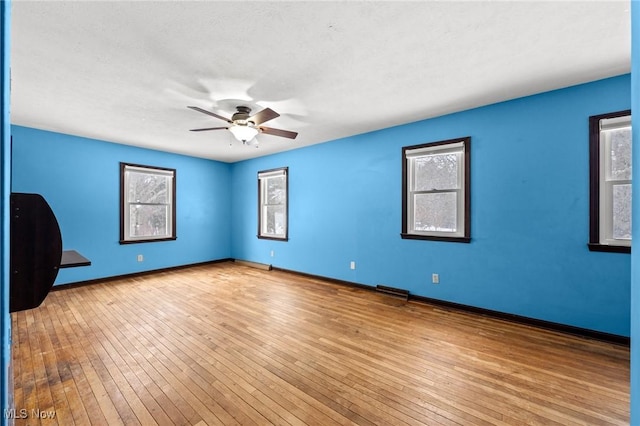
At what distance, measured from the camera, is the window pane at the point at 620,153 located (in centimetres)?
259

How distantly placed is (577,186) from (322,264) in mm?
3570

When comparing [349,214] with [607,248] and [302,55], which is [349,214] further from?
[607,248]

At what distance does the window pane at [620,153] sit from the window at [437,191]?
4.08 ft

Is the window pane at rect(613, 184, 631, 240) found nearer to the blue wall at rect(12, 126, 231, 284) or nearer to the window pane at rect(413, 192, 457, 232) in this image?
the window pane at rect(413, 192, 457, 232)

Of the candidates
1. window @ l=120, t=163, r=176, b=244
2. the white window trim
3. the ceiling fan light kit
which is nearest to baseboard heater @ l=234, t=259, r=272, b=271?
window @ l=120, t=163, r=176, b=244

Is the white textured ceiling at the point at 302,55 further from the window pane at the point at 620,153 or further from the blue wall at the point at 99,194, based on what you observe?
the blue wall at the point at 99,194

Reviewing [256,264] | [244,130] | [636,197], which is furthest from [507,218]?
[256,264]

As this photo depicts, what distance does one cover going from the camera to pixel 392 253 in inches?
161

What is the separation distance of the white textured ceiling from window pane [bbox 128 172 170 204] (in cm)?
176

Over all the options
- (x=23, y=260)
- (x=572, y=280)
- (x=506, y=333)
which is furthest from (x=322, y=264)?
(x=23, y=260)

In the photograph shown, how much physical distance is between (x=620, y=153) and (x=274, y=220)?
5137 millimetres

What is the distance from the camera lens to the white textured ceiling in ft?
5.75

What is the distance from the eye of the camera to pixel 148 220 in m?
5.39

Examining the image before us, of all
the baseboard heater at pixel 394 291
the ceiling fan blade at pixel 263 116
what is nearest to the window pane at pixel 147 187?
the ceiling fan blade at pixel 263 116
